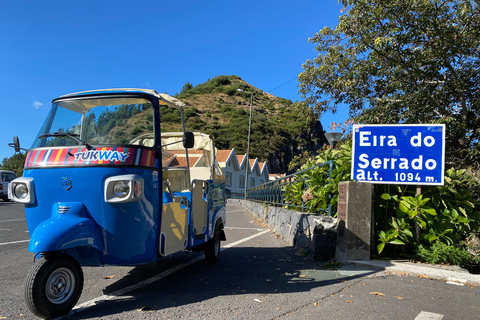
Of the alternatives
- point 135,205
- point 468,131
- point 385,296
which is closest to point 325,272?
point 385,296

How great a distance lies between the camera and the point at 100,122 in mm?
4520

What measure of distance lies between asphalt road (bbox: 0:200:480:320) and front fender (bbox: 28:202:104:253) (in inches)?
28.6

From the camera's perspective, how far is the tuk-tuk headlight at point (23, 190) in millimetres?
4023

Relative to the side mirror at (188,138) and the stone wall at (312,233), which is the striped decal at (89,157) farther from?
the stone wall at (312,233)

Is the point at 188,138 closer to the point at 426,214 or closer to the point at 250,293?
the point at 250,293

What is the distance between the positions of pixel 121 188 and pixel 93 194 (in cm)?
30

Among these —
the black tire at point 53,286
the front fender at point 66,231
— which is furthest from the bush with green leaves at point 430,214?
the black tire at point 53,286

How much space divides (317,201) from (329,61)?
6.48 meters

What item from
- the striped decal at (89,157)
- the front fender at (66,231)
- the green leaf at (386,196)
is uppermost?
the striped decal at (89,157)

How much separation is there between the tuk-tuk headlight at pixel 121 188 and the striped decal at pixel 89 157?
19 cm

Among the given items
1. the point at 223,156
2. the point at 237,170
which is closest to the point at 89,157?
the point at 223,156

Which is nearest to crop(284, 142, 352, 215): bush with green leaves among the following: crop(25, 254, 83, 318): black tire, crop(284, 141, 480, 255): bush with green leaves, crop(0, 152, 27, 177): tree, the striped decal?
crop(284, 141, 480, 255): bush with green leaves

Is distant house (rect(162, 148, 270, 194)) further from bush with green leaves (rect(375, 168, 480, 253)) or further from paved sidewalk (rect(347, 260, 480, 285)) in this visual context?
paved sidewalk (rect(347, 260, 480, 285))

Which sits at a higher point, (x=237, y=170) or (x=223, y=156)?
(x=223, y=156)
